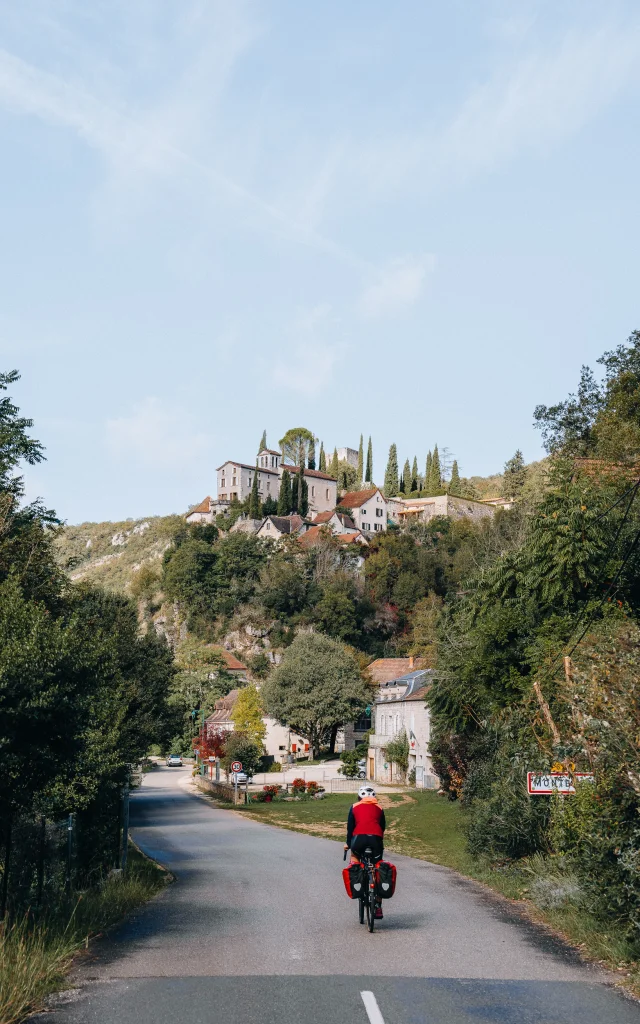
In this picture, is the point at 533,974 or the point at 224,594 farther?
the point at 224,594

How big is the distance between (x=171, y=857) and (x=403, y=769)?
40070 millimetres

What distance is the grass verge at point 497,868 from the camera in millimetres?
10672

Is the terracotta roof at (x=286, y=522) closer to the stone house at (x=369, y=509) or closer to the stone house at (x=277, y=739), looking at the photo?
the stone house at (x=369, y=509)

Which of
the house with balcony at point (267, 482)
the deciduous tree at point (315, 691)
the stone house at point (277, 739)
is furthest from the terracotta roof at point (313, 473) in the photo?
Answer: the deciduous tree at point (315, 691)

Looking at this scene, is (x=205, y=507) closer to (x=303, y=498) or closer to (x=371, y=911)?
(x=303, y=498)

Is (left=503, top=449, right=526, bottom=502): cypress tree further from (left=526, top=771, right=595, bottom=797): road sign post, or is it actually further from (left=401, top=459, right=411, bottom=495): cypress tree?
(left=526, top=771, right=595, bottom=797): road sign post

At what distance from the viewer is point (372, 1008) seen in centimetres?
813

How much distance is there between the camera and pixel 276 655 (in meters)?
121

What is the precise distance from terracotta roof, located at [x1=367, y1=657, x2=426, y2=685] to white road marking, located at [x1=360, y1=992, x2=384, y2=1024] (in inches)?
2792

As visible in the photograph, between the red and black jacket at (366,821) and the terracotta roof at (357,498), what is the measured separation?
148 meters

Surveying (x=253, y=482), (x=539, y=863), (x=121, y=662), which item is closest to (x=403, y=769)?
(x=121, y=662)

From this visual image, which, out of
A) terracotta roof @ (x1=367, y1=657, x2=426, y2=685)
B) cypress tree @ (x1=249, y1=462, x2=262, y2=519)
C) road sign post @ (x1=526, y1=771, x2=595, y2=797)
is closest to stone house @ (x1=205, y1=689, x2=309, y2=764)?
terracotta roof @ (x1=367, y1=657, x2=426, y2=685)

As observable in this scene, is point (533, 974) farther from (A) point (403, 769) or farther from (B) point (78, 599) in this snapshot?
(A) point (403, 769)

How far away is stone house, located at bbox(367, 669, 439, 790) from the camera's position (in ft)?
199
